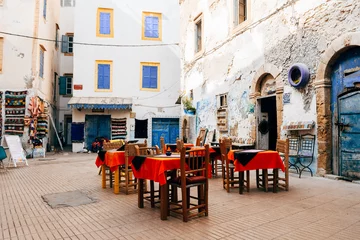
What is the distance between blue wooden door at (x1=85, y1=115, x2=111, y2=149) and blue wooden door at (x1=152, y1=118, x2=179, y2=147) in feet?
8.38

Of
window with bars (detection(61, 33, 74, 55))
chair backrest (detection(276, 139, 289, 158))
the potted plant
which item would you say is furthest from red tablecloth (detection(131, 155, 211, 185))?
window with bars (detection(61, 33, 74, 55))

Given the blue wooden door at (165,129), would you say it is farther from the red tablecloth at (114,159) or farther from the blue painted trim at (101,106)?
the red tablecloth at (114,159)

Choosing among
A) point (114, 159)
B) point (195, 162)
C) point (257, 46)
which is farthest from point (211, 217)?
point (257, 46)

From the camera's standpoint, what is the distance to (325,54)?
260 inches

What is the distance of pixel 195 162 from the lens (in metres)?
3.99

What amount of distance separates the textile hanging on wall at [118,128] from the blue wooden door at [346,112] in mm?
11244

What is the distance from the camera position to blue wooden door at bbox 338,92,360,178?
6.10 meters

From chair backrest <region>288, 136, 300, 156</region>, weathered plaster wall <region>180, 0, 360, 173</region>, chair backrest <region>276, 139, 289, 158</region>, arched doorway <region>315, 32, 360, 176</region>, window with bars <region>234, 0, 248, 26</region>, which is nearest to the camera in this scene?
chair backrest <region>276, 139, 289, 158</region>

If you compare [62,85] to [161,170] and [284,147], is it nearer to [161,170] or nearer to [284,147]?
[284,147]

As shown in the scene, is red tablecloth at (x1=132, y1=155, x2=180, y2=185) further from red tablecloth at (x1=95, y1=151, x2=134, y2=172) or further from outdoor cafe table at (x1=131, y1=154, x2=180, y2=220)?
red tablecloth at (x1=95, y1=151, x2=134, y2=172)

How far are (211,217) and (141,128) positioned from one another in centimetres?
1251

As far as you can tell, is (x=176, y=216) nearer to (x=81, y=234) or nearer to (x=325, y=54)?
(x=81, y=234)

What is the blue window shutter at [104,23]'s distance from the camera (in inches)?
623

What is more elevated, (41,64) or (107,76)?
(41,64)
